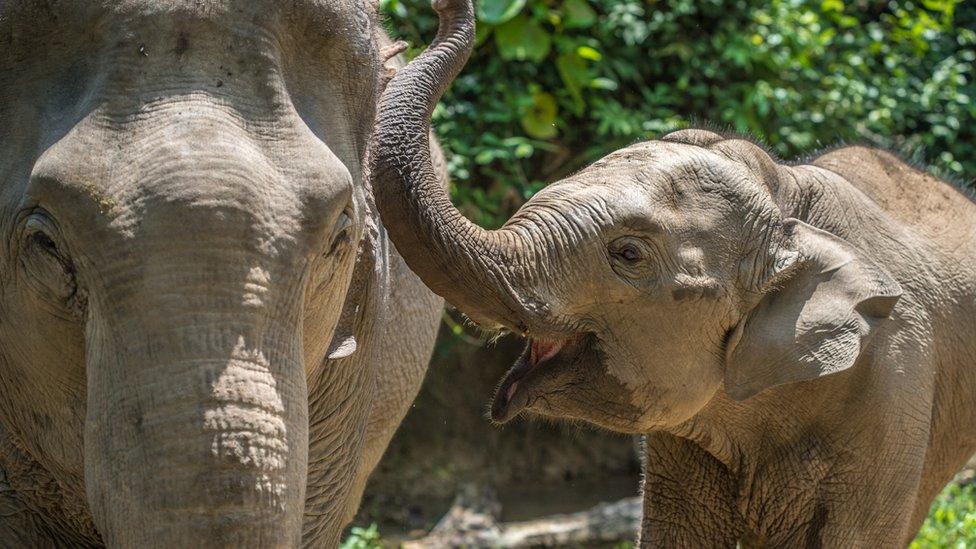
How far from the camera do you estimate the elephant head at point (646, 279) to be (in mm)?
3326

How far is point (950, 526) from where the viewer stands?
5574 millimetres

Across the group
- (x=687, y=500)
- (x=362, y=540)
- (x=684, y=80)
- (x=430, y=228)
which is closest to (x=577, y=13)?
(x=684, y=80)

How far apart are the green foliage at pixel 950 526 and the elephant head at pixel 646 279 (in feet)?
6.37

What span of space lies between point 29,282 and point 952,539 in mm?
3934

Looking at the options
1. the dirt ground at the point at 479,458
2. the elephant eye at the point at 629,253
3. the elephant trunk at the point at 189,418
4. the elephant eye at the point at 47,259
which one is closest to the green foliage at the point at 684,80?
the dirt ground at the point at 479,458

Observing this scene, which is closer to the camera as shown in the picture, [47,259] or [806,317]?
[47,259]

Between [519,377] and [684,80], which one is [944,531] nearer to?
[519,377]

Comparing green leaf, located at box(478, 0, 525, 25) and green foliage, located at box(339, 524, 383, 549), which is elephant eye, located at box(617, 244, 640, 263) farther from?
green leaf, located at box(478, 0, 525, 25)

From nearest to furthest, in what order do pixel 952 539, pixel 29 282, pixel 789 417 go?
pixel 29 282
pixel 789 417
pixel 952 539

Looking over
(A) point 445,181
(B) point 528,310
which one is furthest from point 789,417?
(A) point 445,181

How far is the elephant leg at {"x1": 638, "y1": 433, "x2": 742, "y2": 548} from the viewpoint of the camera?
408cm

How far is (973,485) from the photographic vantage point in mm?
6703

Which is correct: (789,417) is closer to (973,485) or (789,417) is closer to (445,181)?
(445,181)

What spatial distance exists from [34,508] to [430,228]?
105 cm
